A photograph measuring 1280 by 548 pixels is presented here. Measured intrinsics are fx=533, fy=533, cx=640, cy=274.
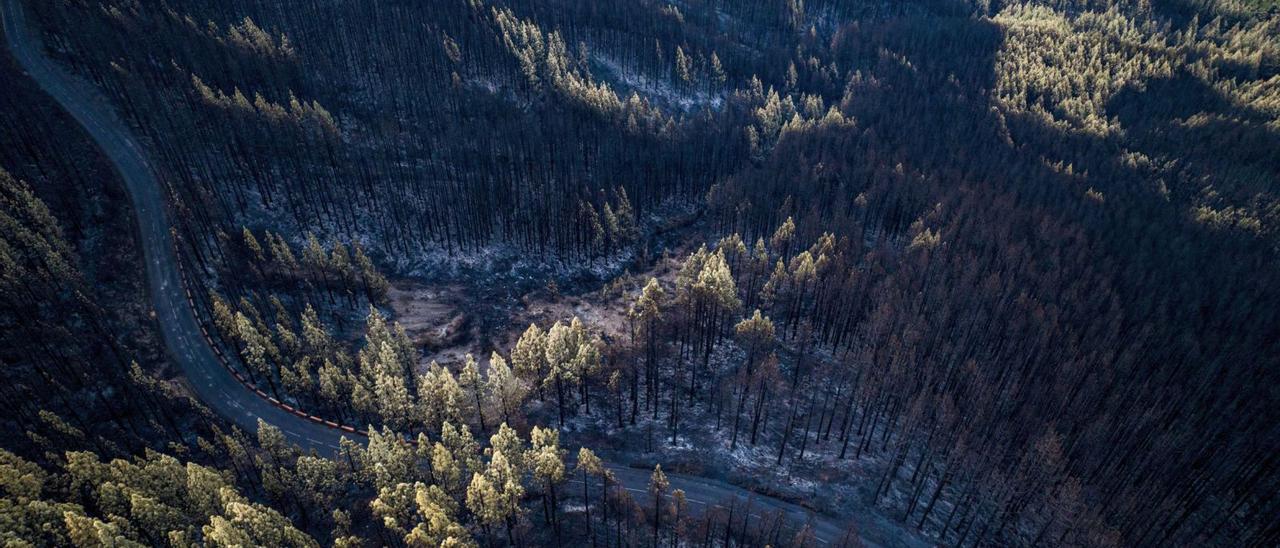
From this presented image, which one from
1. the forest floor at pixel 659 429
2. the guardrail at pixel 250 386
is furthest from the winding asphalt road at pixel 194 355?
the forest floor at pixel 659 429

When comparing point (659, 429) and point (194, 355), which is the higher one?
point (194, 355)

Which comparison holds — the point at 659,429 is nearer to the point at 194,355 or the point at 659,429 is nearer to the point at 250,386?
the point at 250,386

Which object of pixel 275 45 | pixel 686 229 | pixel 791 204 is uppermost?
pixel 275 45

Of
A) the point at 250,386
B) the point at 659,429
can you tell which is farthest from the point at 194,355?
the point at 659,429

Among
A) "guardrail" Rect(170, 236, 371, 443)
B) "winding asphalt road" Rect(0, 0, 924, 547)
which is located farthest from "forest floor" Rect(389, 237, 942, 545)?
"guardrail" Rect(170, 236, 371, 443)

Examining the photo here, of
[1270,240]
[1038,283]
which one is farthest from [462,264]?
[1270,240]

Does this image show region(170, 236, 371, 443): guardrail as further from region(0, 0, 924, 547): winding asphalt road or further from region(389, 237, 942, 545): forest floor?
region(389, 237, 942, 545): forest floor

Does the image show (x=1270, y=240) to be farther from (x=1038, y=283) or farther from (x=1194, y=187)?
(x=1038, y=283)

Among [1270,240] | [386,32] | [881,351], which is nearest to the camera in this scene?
[881,351]
